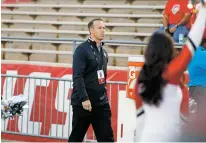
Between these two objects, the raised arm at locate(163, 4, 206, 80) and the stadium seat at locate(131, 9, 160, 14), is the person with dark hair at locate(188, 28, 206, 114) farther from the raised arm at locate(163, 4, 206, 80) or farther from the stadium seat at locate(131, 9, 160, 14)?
the stadium seat at locate(131, 9, 160, 14)

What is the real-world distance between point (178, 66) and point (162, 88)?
0.67 ft

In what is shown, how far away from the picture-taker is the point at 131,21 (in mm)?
12930

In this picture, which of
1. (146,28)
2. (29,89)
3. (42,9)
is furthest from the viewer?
(42,9)

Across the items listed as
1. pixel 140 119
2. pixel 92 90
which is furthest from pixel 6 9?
pixel 140 119

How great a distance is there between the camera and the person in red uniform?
10.4m

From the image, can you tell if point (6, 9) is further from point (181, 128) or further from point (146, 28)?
point (181, 128)

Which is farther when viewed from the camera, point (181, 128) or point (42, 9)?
point (42, 9)

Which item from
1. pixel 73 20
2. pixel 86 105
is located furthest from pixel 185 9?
pixel 86 105

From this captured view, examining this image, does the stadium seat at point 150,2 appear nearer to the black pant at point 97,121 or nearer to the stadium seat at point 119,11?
the stadium seat at point 119,11

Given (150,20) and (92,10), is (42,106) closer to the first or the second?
(150,20)

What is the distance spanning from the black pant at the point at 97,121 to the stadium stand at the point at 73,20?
4.84 metres

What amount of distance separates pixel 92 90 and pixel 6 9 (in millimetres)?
8329

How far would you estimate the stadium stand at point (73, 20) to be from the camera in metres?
12.5

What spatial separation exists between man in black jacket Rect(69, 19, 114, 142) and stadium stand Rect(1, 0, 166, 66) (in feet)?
15.8
